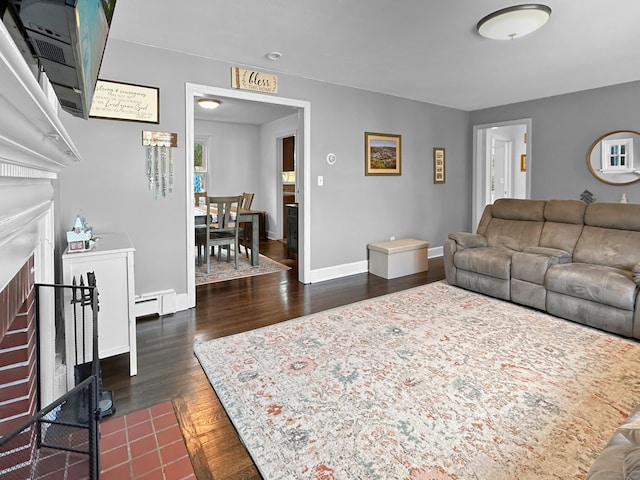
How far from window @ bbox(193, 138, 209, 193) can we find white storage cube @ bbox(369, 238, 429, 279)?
14.1 feet

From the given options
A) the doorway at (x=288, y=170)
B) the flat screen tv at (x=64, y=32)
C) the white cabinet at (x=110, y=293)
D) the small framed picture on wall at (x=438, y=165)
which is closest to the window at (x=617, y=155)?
the small framed picture on wall at (x=438, y=165)

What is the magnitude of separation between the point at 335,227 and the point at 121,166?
2.46 meters

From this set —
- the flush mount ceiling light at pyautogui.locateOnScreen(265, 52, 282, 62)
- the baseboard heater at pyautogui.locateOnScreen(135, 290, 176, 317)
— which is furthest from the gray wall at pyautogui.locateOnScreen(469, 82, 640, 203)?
the baseboard heater at pyautogui.locateOnScreen(135, 290, 176, 317)

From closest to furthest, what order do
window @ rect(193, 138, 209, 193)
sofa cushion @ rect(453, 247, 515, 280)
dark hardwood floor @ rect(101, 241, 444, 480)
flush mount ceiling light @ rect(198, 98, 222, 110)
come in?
1. dark hardwood floor @ rect(101, 241, 444, 480)
2. sofa cushion @ rect(453, 247, 515, 280)
3. flush mount ceiling light @ rect(198, 98, 222, 110)
4. window @ rect(193, 138, 209, 193)

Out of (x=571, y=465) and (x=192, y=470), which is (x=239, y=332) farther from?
(x=571, y=465)

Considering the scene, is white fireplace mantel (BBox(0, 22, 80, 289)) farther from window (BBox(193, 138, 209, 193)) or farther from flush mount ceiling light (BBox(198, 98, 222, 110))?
window (BBox(193, 138, 209, 193))

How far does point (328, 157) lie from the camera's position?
4434mm

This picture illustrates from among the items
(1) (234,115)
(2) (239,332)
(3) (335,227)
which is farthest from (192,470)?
(1) (234,115)

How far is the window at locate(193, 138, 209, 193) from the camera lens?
739cm

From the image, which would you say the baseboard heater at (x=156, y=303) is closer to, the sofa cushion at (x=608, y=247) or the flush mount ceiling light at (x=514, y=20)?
the flush mount ceiling light at (x=514, y=20)

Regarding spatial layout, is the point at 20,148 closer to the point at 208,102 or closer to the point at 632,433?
the point at 632,433

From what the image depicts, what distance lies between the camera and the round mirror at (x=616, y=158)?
445cm

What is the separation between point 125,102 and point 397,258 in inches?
134

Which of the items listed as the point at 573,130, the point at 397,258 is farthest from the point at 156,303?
the point at 573,130
